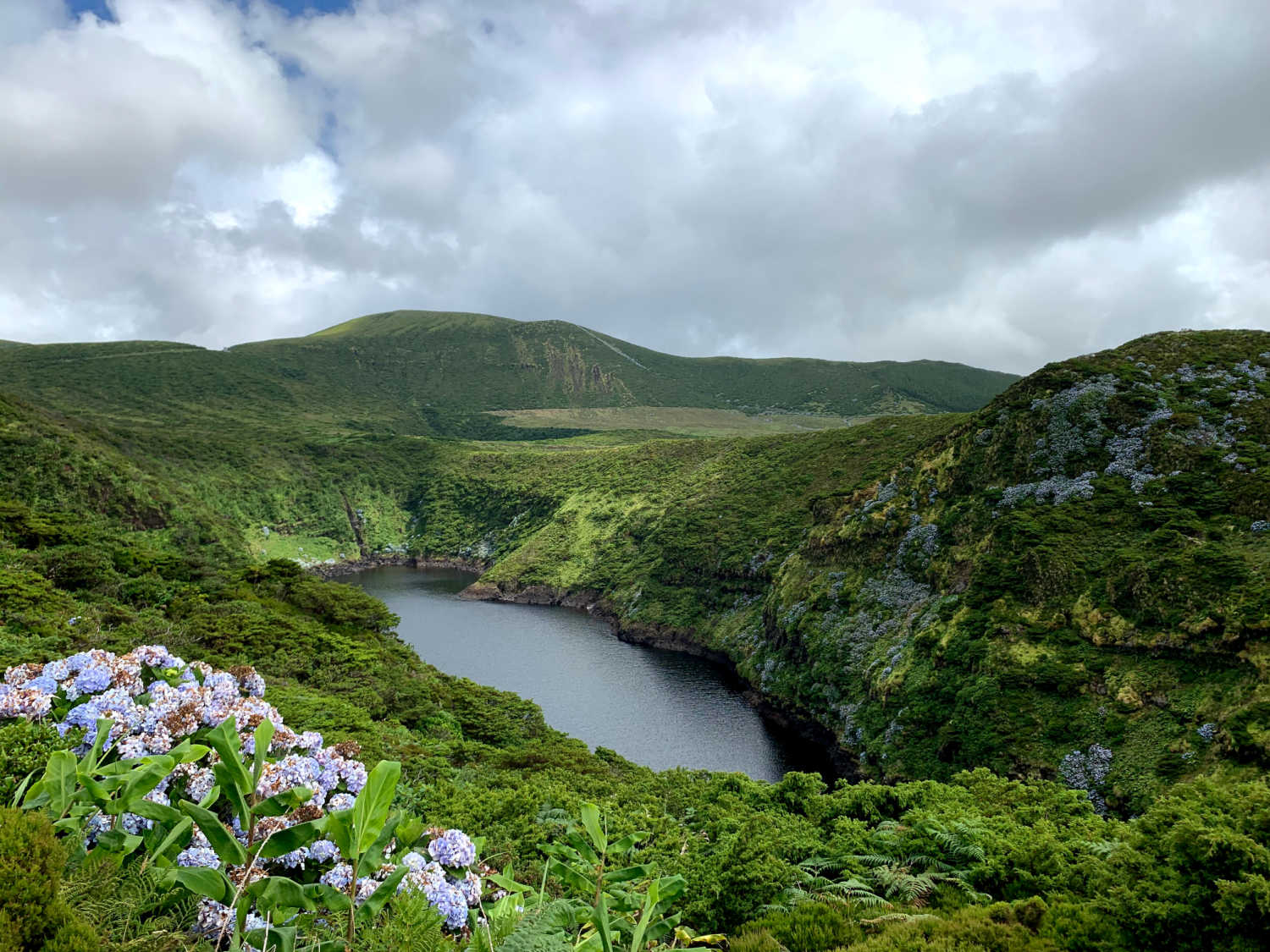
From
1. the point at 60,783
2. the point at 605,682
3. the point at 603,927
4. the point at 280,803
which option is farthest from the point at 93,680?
the point at 605,682

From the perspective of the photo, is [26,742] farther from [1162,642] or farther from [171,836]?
[1162,642]

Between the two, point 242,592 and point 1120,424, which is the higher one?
point 1120,424

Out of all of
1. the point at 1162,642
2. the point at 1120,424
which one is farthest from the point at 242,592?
the point at 1120,424

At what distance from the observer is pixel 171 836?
113 inches

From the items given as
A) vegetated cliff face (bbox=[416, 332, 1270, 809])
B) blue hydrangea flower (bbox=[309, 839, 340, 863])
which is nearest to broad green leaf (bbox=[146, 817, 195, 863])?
blue hydrangea flower (bbox=[309, 839, 340, 863])

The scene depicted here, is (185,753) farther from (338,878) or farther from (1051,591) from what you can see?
(1051,591)

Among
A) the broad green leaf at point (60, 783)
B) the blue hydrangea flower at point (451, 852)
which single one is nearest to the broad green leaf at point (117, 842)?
the broad green leaf at point (60, 783)

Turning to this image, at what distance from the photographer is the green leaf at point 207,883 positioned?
2.45 metres

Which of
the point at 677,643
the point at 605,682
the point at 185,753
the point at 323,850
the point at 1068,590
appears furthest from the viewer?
the point at 677,643

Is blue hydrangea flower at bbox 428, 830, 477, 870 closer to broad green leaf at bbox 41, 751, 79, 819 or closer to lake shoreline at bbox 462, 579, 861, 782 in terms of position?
broad green leaf at bbox 41, 751, 79, 819

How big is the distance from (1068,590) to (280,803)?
40.2 m

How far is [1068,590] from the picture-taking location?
113ft

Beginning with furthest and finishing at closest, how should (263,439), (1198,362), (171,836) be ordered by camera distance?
(263,439) → (1198,362) → (171,836)

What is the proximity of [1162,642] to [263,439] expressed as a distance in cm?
15952
